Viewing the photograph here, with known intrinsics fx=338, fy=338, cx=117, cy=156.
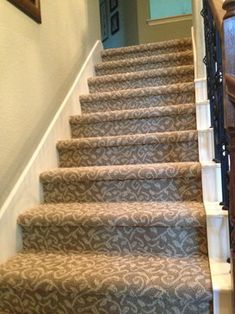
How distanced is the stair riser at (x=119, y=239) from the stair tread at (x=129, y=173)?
12.8 inches

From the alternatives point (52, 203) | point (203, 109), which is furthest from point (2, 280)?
point (203, 109)

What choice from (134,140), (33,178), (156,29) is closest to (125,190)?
(134,140)

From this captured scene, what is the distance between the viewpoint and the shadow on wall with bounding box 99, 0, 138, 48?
17.7 ft

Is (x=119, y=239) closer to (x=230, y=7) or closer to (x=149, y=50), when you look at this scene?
(x=230, y=7)

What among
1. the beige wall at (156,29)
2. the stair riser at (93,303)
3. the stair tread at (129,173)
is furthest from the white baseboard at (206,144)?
the beige wall at (156,29)

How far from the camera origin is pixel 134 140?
2080mm

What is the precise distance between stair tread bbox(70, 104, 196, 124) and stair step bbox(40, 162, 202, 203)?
21.2 inches

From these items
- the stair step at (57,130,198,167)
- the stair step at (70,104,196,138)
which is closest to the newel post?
the stair step at (57,130,198,167)

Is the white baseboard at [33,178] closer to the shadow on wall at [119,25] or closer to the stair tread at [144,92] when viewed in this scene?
the stair tread at [144,92]

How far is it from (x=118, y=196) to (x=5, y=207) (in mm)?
582

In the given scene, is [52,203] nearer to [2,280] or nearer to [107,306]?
[2,280]

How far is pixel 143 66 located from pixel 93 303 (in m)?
2.34

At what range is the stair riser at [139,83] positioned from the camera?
277 cm

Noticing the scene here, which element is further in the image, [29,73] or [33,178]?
[29,73]
